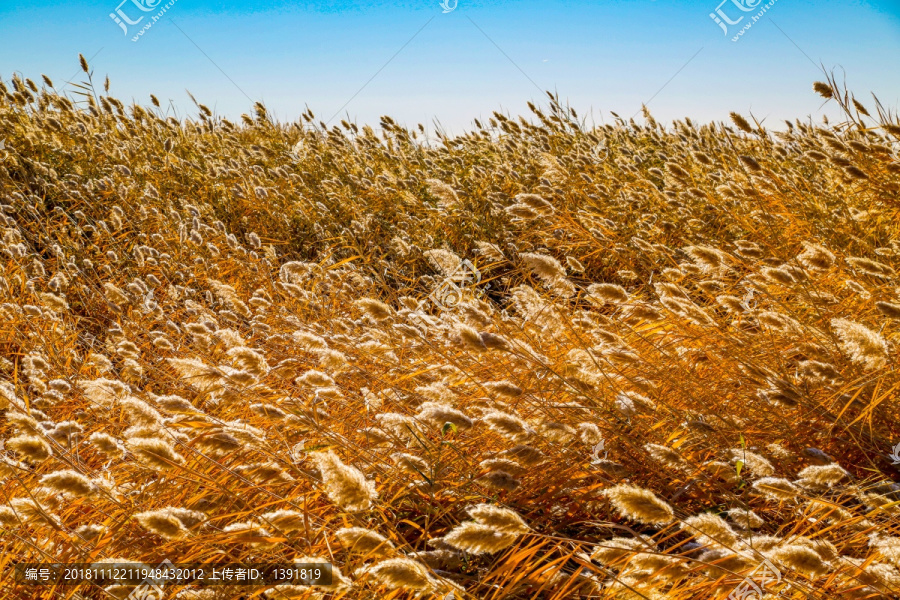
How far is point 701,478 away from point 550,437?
44 centimetres

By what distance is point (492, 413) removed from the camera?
1.17 metres

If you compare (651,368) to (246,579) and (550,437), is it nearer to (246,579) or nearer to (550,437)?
(550,437)

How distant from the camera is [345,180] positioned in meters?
4.92

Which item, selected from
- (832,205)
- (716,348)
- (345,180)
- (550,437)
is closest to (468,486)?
(550,437)

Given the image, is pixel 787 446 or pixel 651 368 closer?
pixel 787 446

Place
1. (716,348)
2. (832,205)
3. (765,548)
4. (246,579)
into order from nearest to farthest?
(765,548) < (246,579) < (716,348) < (832,205)

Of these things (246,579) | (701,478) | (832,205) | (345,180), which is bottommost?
(246,579)

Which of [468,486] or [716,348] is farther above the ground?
[716,348]

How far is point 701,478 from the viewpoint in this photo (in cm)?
154

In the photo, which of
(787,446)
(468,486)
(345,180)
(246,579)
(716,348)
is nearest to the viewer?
(246,579)

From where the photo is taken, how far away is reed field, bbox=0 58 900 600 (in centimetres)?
113

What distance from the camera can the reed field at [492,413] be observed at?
1127 mm

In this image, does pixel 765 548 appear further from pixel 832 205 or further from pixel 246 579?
pixel 832 205

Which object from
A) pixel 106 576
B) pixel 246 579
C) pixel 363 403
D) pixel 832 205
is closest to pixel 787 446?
pixel 363 403
